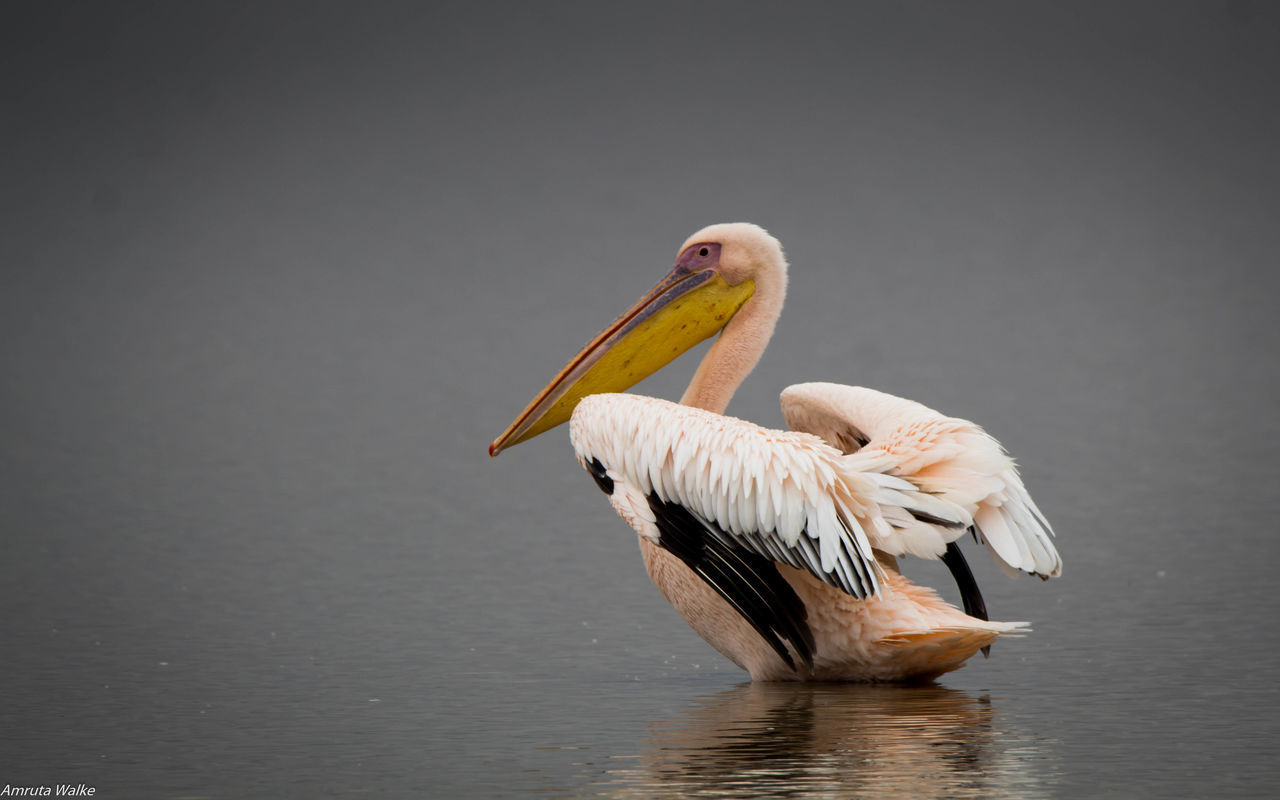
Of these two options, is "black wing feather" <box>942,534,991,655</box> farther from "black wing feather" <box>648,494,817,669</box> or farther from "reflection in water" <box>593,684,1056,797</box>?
"black wing feather" <box>648,494,817,669</box>

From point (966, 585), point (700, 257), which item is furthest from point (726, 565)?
point (700, 257)

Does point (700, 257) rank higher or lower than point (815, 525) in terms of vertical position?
higher

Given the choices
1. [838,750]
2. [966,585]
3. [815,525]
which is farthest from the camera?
[966,585]

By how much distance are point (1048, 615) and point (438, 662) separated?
2.49 m

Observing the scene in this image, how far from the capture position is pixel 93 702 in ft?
15.4

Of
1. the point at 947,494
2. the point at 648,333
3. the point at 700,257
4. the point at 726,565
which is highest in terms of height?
the point at 700,257

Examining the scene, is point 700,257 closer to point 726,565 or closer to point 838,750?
point 726,565

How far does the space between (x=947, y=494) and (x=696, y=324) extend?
4.20 feet

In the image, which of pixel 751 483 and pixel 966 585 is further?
pixel 966 585

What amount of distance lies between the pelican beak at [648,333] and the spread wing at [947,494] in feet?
2.74

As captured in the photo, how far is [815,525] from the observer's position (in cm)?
425

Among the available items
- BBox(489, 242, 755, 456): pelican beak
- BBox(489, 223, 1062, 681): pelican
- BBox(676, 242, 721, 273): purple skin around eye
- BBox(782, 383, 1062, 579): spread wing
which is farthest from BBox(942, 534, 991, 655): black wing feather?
BBox(676, 242, 721, 273): purple skin around eye

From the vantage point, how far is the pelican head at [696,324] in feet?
17.6

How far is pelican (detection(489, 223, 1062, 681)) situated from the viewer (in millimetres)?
4293
